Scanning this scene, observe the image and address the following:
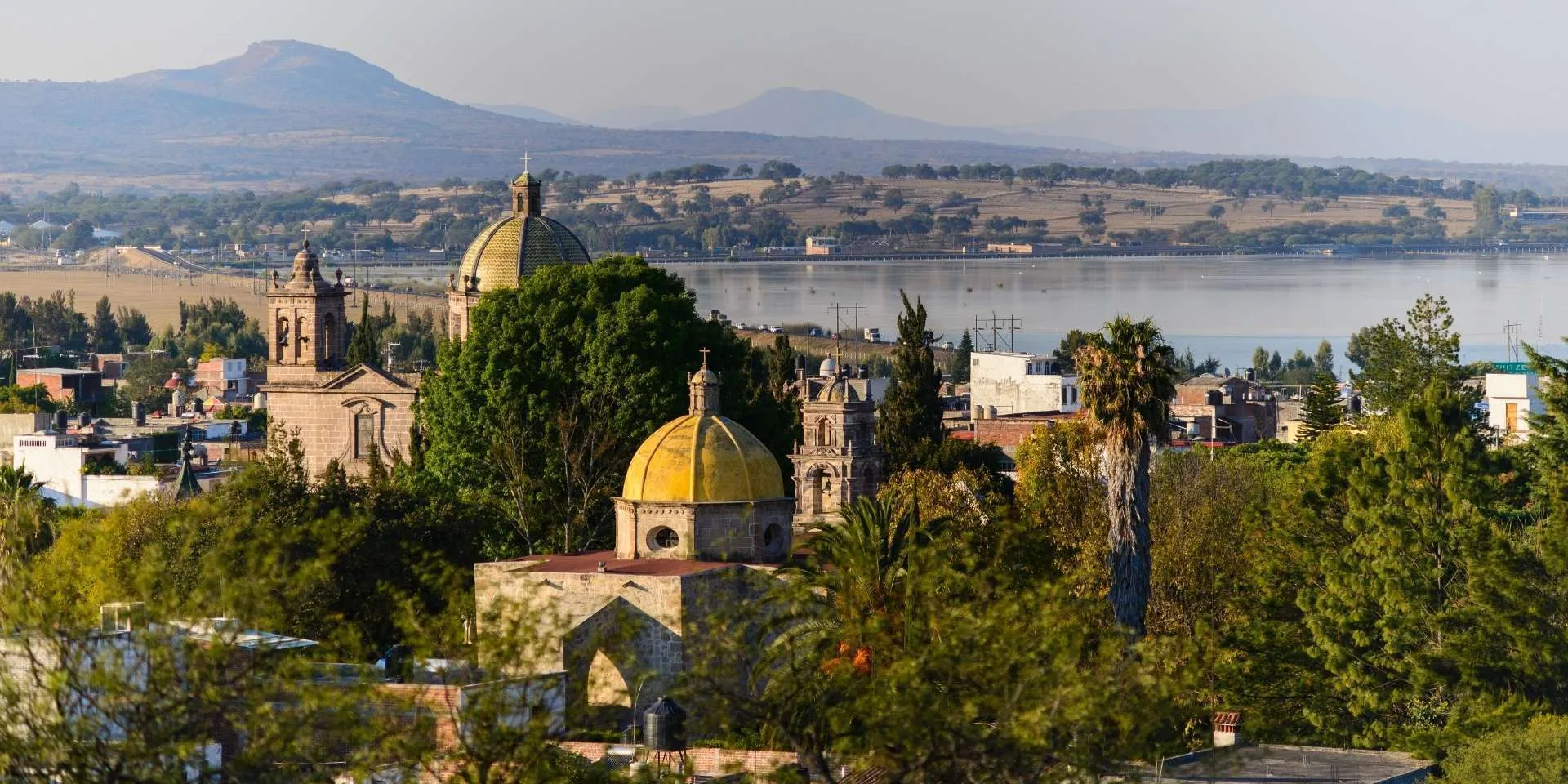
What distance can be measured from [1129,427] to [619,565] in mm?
6423

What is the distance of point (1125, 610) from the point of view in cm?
3369

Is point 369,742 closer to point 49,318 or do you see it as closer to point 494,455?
point 494,455

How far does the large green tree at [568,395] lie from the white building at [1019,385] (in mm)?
31767

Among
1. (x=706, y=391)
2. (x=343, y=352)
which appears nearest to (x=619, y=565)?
(x=706, y=391)

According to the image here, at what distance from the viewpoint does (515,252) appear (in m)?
60.2

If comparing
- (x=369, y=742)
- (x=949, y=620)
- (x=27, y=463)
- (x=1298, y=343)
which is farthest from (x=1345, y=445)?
(x=1298, y=343)

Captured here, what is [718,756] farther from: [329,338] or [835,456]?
[329,338]

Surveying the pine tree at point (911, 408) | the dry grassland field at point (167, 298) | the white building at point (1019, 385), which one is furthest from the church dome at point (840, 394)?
the dry grassland field at point (167, 298)

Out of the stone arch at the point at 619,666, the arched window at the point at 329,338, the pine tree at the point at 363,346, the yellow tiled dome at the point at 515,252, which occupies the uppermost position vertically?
the yellow tiled dome at the point at 515,252

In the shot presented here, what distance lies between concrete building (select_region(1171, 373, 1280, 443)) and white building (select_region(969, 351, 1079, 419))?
10.9ft

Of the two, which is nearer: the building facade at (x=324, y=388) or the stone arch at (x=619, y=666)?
the stone arch at (x=619, y=666)

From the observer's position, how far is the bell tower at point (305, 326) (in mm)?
61156

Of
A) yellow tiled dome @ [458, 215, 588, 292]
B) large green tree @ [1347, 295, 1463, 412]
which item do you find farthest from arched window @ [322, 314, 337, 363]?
large green tree @ [1347, 295, 1463, 412]

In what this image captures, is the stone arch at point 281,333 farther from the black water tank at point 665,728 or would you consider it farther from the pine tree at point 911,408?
the black water tank at point 665,728
